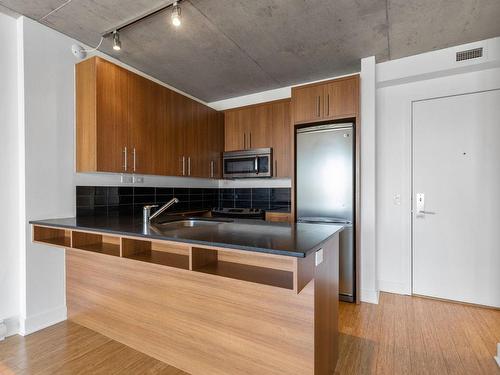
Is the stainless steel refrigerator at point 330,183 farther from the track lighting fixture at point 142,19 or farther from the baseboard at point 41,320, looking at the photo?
the baseboard at point 41,320

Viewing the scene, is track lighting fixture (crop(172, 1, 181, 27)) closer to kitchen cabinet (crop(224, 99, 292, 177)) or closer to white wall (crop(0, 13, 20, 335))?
white wall (crop(0, 13, 20, 335))

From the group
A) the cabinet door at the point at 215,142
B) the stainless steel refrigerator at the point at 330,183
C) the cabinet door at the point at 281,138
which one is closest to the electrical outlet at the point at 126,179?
the cabinet door at the point at 215,142

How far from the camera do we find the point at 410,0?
2008 mm

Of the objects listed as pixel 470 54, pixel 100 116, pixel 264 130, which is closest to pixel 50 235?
pixel 100 116

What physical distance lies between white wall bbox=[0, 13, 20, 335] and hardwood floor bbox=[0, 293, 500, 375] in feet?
1.03

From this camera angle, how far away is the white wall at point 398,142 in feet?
9.25

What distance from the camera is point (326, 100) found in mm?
2988

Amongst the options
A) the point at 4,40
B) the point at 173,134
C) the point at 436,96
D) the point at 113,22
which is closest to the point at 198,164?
the point at 173,134

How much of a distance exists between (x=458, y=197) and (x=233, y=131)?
111 inches

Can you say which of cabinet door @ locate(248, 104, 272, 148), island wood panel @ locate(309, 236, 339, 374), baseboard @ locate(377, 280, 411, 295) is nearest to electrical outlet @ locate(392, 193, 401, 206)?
baseboard @ locate(377, 280, 411, 295)

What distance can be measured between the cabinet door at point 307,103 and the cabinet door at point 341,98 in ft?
0.25

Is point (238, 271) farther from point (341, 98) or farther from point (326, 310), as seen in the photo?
point (341, 98)

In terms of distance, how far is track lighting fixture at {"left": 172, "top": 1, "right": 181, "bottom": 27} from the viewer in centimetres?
187

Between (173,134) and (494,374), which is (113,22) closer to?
(173,134)
